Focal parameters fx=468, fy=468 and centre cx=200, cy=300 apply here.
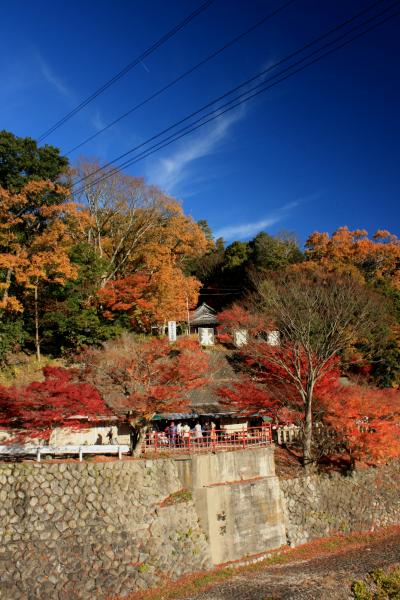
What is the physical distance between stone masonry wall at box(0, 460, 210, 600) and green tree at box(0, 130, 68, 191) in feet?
64.4

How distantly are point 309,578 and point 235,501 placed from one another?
12.1ft

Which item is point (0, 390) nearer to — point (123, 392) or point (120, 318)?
point (123, 392)

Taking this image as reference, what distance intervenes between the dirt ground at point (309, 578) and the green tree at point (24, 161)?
24184 millimetres

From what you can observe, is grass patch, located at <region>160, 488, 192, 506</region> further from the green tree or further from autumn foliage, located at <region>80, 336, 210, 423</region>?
the green tree

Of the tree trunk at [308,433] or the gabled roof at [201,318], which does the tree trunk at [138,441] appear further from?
the gabled roof at [201,318]

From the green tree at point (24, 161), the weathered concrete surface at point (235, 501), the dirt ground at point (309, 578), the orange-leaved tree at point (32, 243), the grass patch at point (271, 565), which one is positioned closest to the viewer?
the dirt ground at point (309, 578)

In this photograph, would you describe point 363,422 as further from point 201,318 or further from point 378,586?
point 201,318

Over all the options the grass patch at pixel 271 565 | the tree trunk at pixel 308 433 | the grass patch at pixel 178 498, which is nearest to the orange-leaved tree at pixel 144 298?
the tree trunk at pixel 308 433

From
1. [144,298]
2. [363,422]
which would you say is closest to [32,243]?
[144,298]

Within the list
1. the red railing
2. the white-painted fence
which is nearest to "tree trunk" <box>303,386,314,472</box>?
the red railing

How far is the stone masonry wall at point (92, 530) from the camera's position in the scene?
1298 cm

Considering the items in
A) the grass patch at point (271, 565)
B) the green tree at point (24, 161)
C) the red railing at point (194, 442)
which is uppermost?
the green tree at point (24, 161)

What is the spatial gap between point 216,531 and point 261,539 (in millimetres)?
2267

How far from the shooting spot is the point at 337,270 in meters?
38.2
